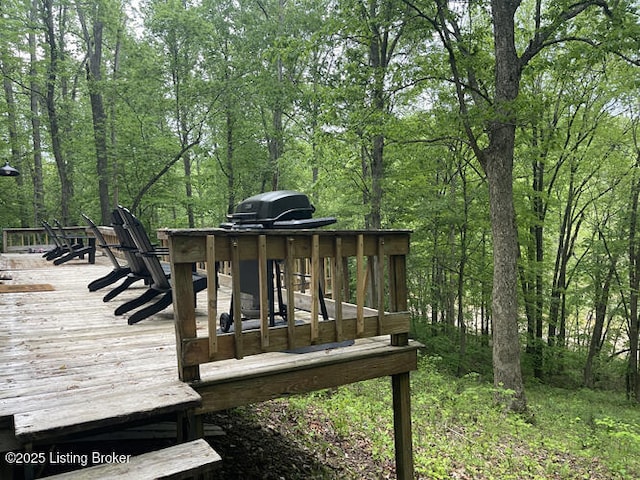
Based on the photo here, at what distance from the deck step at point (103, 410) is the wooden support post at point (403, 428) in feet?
5.49

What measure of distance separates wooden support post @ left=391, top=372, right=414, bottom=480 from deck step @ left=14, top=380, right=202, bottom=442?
65.9 inches

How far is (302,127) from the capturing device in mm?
13625

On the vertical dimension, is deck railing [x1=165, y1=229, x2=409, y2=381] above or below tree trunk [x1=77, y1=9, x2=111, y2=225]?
below

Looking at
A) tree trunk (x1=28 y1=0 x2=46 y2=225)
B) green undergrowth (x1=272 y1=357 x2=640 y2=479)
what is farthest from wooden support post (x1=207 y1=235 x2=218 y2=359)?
tree trunk (x1=28 y1=0 x2=46 y2=225)

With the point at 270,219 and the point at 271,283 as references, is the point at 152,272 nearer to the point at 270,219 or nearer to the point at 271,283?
the point at 271,283

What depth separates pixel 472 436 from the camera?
191 inches

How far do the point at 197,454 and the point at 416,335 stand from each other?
38.4ft

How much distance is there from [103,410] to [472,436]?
14.0 feet

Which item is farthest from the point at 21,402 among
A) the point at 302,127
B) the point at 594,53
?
the point at 302,127

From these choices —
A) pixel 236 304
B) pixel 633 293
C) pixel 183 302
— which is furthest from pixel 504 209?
pixel 633 293

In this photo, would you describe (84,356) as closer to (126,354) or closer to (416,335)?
(126,354)

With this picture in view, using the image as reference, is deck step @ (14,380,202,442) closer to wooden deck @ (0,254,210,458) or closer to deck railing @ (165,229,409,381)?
wooden deck @ (0,254,210,458)

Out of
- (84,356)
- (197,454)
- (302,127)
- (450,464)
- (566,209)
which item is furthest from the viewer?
(302,127)

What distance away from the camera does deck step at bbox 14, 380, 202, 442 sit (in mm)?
1699
